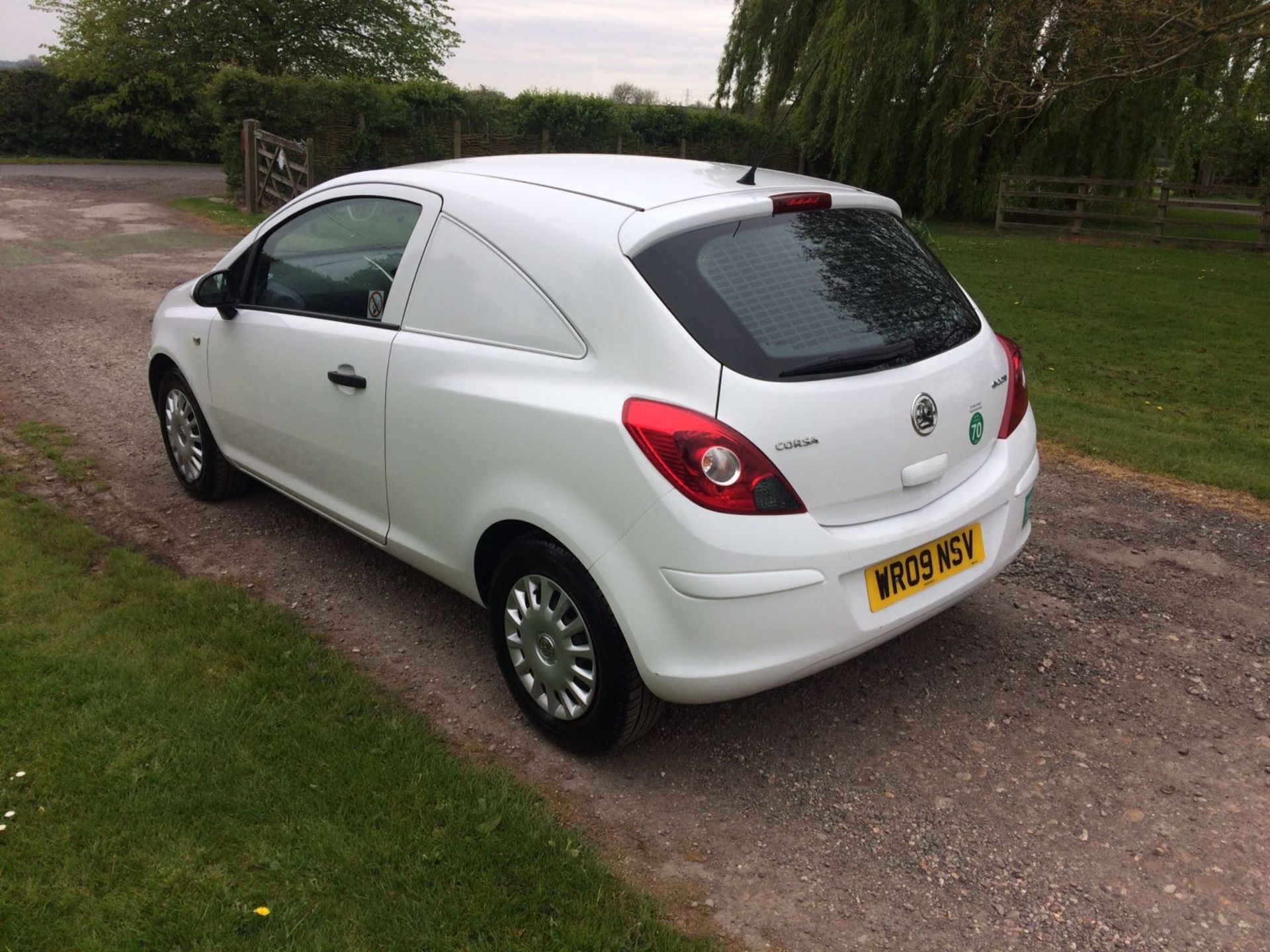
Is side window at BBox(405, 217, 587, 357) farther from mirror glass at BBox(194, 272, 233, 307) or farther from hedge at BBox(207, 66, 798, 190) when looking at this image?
hedge at BBox(207, 66, 798, 190)

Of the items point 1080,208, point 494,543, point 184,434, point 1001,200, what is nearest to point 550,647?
point 494,543

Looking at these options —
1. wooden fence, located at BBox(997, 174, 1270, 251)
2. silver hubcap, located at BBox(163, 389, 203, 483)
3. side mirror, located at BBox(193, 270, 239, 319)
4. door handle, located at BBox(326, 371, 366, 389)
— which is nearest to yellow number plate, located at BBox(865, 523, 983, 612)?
door handle, located at BBox(326, 371, 366, 389)

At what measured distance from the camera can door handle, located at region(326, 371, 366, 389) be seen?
3750 mm

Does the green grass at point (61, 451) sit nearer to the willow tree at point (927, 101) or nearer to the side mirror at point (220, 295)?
the side mirror at point (220, 295)

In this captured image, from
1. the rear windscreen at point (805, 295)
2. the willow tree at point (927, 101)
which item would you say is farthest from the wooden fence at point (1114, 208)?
the rear windscreen at point (805, 295)

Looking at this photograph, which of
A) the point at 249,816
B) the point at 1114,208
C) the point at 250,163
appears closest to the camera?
the point at 249,816

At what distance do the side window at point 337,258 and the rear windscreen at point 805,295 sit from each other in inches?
49.3

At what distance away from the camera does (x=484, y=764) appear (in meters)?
3.24

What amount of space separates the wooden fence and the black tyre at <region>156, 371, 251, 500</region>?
19565 mm

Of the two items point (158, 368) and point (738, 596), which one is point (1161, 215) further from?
point (738, 596)

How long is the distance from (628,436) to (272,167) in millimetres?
17728

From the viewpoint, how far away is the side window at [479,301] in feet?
10.4

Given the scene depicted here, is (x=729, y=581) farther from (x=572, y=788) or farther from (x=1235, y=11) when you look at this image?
(x=1235, y=11)

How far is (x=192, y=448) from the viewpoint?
5.26 m
